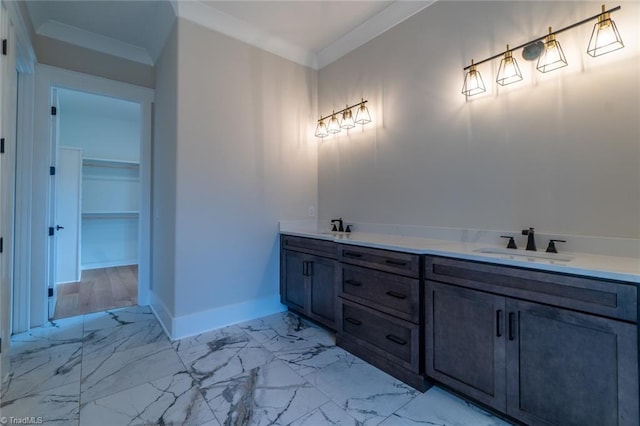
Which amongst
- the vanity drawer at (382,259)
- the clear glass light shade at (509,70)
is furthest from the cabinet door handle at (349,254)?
the clear glass light shade at (509,70)

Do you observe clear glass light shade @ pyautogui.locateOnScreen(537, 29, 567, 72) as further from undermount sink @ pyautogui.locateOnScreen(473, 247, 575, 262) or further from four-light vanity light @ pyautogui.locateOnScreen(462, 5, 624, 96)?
undermount sink @ pyautogui.locateOnScreen(473, 247, 575, 262)

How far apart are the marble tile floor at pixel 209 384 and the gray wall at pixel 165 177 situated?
568 millimetres

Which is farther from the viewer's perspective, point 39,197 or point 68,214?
point 68,214

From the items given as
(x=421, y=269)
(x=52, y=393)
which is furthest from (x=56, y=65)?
(x=421, y=269)

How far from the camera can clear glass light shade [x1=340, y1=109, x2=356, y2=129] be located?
302 cm

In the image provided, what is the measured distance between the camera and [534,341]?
1.39 m

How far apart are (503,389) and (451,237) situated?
1.06m

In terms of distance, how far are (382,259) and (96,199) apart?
5.71 meters

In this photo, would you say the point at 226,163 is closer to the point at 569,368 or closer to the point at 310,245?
the point at 310,245

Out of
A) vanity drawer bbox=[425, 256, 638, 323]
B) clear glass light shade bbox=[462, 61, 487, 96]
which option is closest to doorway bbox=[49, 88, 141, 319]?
vanity drawer bbox=[425, 256, 638, 323]

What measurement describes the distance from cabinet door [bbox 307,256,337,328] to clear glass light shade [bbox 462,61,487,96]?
5.61ft

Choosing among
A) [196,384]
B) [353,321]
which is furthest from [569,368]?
[196,384]

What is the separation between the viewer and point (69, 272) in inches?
176

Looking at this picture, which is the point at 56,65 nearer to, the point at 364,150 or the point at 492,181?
the point at 364,150
